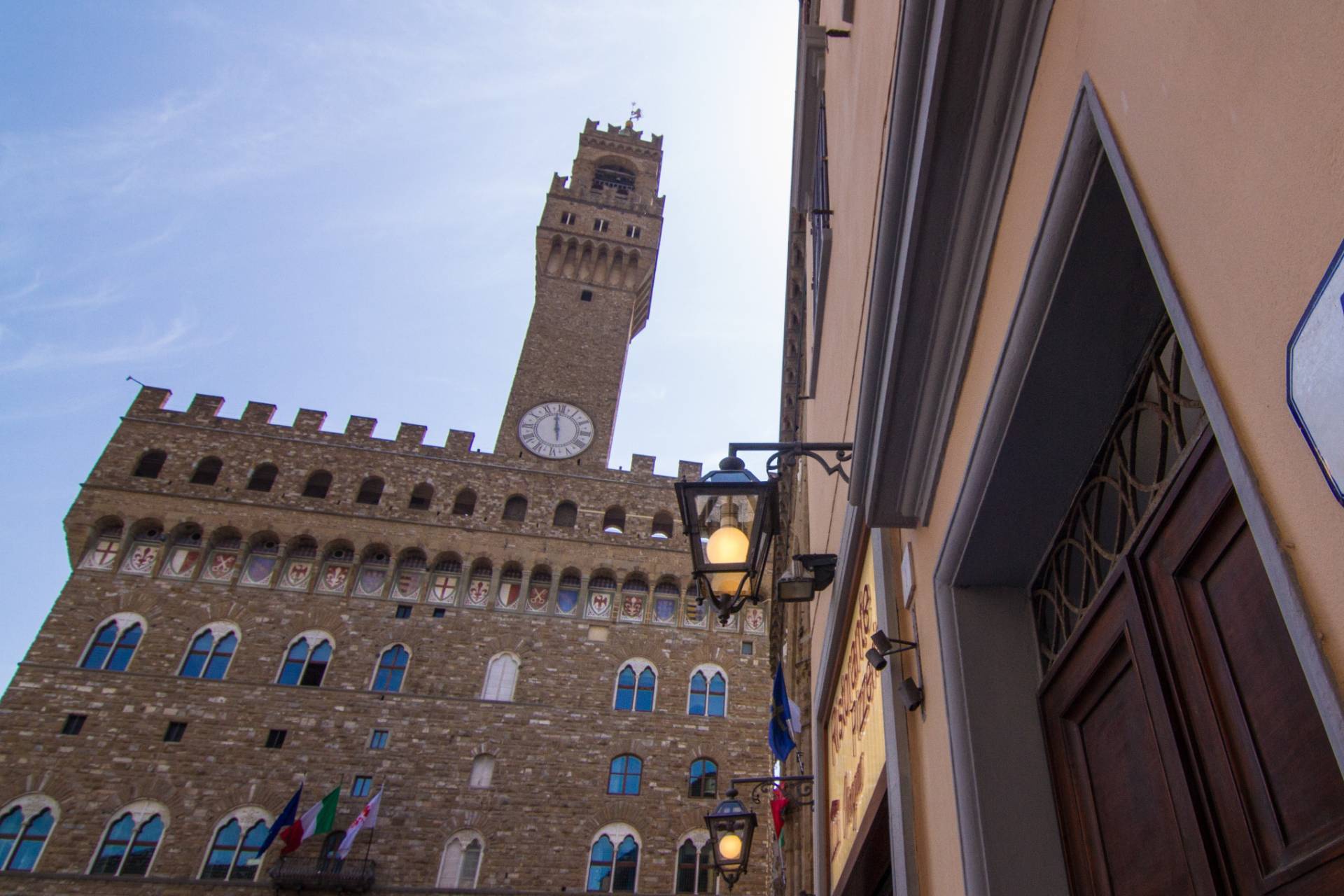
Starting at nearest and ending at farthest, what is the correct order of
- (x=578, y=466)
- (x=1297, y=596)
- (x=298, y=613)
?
1. (x=1297, y=596)
2. (x=298, y=613)
3. (x=578, y=466)

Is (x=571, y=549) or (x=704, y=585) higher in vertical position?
(x=571, y=549)

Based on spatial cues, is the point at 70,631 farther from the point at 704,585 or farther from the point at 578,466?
the point at 704,585

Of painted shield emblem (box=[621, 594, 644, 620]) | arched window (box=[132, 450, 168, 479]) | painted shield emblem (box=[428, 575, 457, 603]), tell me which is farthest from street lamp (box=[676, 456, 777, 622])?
arched window (box=[132, 450, 168, 479])

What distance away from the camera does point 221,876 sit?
16.4 metres

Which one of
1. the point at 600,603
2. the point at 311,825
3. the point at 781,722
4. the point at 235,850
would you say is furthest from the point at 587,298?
the point at 781,722

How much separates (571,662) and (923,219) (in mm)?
19328

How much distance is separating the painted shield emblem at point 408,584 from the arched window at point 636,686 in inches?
202

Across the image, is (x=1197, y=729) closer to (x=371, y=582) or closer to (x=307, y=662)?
(x=307, y=662)

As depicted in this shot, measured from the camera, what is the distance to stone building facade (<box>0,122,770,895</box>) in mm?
17188

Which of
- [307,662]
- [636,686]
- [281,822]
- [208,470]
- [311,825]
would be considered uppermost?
[208,470]

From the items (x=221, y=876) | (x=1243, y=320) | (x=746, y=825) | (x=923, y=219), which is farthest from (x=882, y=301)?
(x=221, y=876)

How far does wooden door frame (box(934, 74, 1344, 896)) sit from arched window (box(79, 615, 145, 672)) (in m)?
20.7

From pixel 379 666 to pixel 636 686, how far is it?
18.8ft

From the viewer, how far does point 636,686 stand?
20484 millimetres
